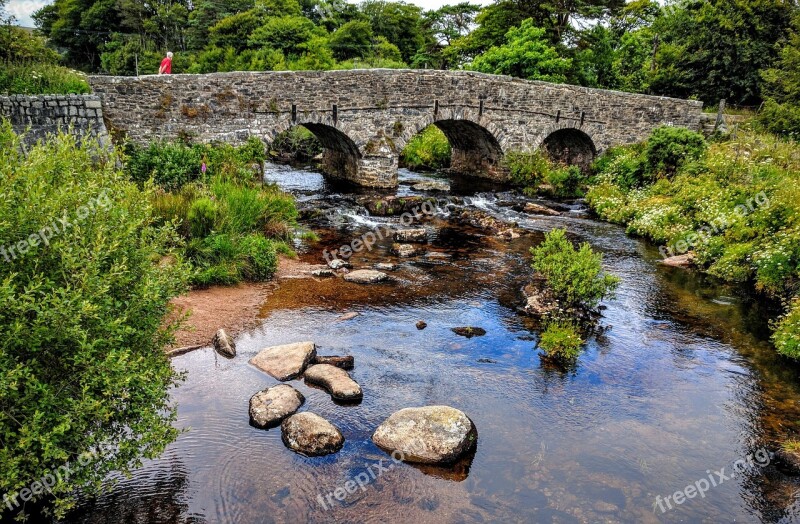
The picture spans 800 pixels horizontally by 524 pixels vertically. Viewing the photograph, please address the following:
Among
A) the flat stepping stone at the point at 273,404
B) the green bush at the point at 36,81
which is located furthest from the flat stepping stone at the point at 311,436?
the green bush at the point at 36,81

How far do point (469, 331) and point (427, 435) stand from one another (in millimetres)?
3410

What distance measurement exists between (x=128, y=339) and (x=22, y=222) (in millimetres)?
1396

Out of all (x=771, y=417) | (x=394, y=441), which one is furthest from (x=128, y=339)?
(x=771, y=417)

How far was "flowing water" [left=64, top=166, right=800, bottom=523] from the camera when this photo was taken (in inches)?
230

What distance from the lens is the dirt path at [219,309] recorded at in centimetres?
901

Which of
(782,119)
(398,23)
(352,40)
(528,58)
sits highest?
(398,23)

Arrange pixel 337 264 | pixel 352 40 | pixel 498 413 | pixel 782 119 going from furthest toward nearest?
pixel 352 40, pixel 782 119, pixel 337 264, pixel 498 413

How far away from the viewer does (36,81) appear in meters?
15.3

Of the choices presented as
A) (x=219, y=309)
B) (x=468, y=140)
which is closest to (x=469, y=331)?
(x=219, y=309)

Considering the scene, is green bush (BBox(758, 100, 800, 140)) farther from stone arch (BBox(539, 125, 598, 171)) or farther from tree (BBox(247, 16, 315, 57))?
tree (BBox(247, 16, 315, 57))

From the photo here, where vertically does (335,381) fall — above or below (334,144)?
below

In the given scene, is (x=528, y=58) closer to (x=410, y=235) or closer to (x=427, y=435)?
(x=410, y=235)

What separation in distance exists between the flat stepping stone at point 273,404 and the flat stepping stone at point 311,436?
24 centimetres

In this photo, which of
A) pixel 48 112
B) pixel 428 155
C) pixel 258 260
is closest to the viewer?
pixel 258 260
